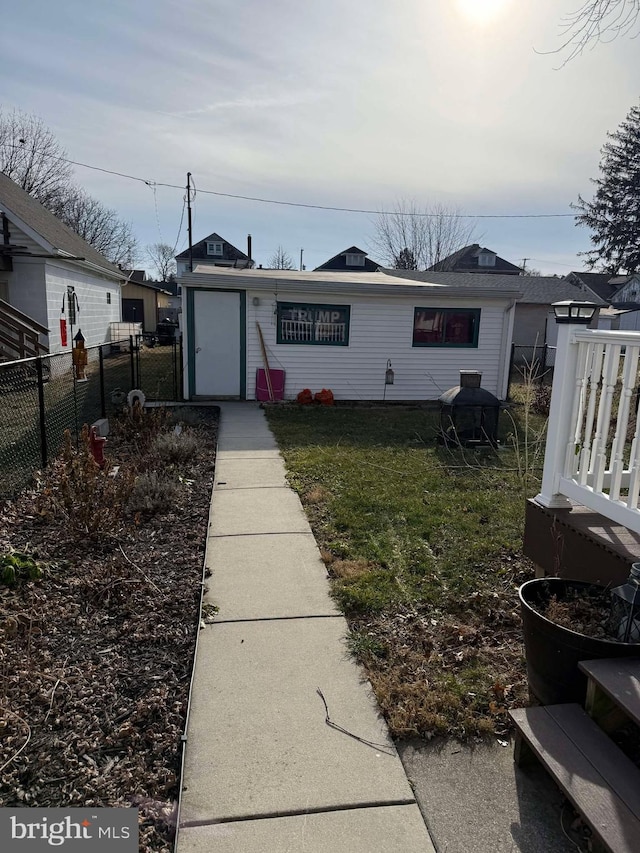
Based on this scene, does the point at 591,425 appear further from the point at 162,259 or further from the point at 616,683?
the point at 162,259

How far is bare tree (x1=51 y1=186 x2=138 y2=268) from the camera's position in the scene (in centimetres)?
3313

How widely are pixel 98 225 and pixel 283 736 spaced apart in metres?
42.3

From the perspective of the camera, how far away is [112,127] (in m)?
11.7

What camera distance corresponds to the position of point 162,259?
5356cm

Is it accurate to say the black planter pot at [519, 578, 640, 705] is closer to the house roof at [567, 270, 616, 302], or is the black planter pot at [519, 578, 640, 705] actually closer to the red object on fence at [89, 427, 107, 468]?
the red object on fence at [89, 427, 107, 468]

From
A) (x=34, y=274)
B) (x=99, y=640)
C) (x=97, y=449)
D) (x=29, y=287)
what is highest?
(x=34, y=274)

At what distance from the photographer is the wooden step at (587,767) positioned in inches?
60.8

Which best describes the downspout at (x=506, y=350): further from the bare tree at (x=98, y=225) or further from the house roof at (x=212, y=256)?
the house roof at (x=212, y=256)

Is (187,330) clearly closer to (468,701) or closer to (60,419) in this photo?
(60,419)

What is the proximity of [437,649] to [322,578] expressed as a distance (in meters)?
0.96

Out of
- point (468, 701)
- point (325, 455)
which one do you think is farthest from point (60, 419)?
point (468, 701)

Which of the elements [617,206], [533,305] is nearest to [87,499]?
[533,305]

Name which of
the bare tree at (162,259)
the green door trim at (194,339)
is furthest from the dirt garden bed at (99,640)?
the bare tree at (162,259)

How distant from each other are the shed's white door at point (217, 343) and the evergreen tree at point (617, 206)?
27.1 metres
